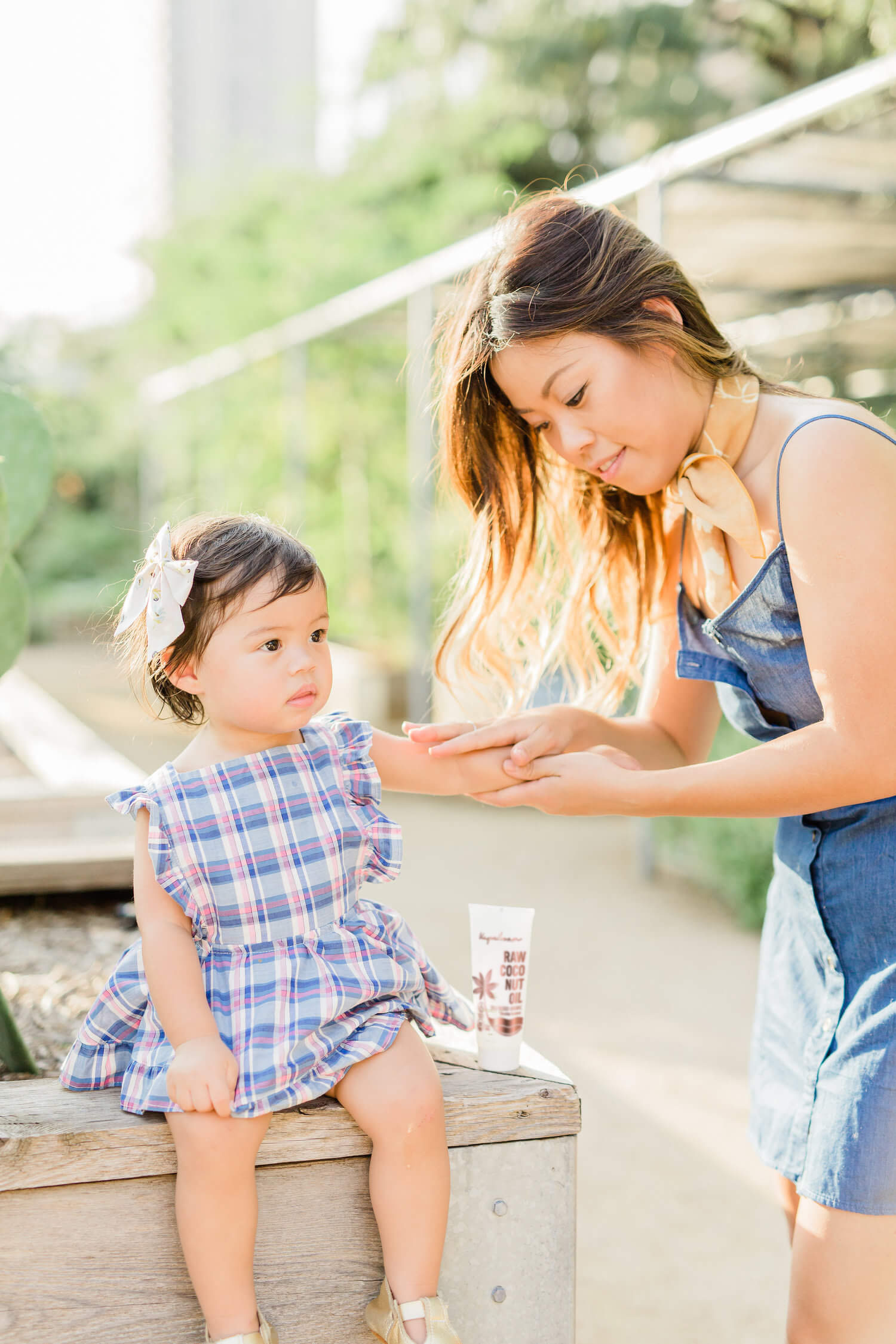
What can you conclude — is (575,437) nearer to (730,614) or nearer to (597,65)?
(730,614)

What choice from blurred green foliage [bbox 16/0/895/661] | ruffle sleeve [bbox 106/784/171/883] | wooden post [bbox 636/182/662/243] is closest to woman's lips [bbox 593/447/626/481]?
ruffle sleeve [bbox 106/784/171/883]

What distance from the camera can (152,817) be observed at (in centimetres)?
125

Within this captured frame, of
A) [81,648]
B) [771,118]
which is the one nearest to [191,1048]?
[771,118]

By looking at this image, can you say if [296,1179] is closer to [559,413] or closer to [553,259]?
[559,413]

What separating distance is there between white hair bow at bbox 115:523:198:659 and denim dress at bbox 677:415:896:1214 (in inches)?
23.3

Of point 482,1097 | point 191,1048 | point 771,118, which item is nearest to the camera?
point 191,1048

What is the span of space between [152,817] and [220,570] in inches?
10.4

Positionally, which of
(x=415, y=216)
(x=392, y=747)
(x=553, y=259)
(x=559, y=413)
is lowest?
(x=392, y=747)

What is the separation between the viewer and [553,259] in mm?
1381

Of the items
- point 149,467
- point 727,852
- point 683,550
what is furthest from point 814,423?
point 149,467

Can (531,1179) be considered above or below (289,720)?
below

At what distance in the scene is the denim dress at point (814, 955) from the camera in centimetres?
123

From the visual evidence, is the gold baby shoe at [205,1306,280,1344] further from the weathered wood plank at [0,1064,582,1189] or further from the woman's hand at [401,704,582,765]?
the woman's hand at [401,704,582,765]

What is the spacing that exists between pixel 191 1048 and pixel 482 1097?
1.04 ft
